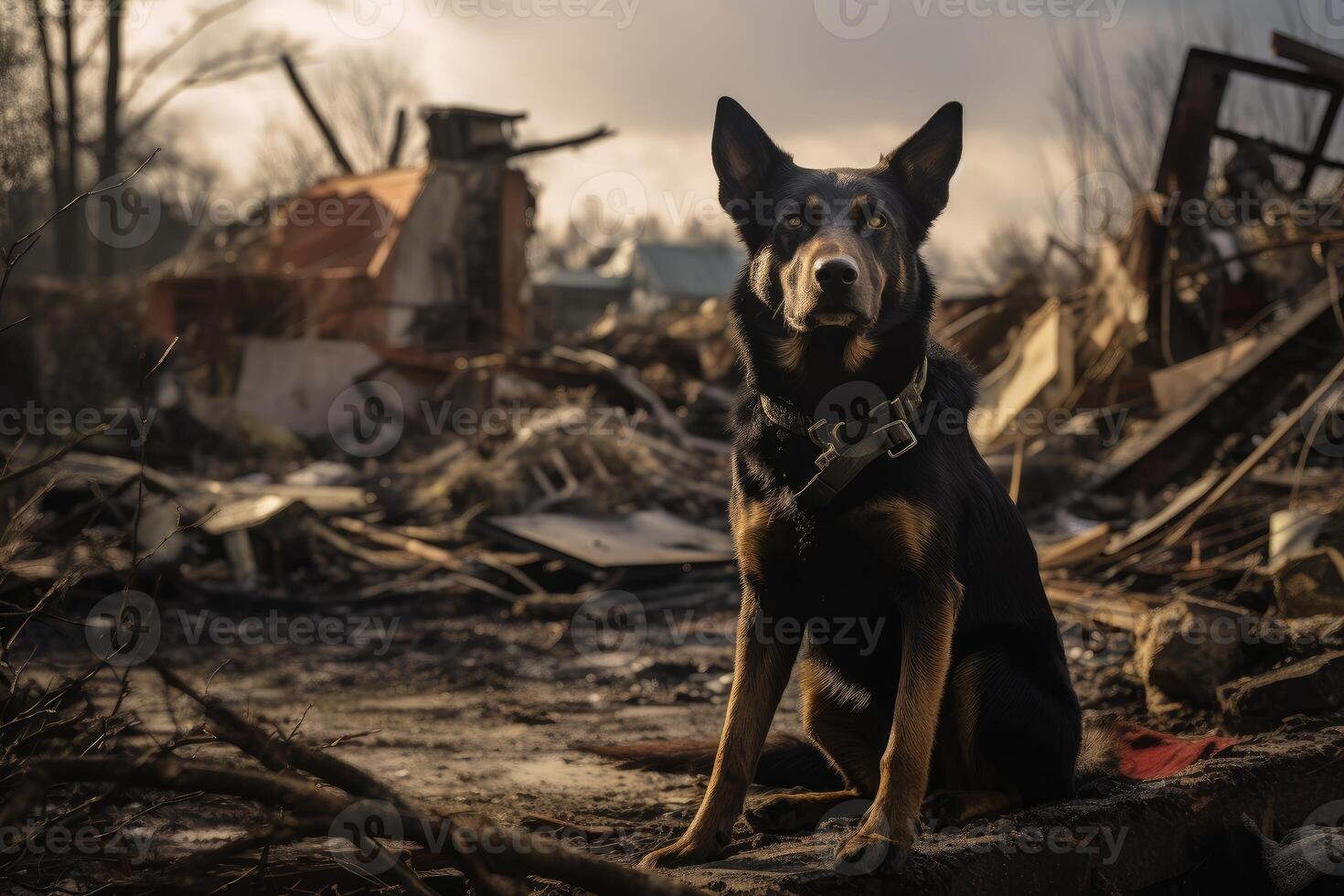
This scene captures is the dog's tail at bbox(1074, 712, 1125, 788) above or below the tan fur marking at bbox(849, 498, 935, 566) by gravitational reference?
below

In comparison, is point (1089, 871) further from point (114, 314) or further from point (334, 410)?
point (114, 314)

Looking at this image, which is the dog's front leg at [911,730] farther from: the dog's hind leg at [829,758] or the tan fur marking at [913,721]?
the dog's hind leg at [829,758]

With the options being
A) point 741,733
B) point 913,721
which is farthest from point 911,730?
point 741,733

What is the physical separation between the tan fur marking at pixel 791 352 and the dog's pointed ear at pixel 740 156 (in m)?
0.43

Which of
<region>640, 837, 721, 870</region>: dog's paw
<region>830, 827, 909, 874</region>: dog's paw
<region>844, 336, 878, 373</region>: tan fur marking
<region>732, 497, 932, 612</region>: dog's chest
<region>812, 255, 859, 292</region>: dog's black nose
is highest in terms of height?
<region>812, 255, 859, 292</region>: dog's black nose

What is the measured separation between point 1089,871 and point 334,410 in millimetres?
14196

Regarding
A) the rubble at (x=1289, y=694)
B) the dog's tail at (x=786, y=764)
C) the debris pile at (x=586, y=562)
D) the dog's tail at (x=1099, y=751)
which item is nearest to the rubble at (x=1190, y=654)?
the debris pile at (x=586, y=562)

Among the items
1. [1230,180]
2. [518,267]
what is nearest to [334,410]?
[518,267]

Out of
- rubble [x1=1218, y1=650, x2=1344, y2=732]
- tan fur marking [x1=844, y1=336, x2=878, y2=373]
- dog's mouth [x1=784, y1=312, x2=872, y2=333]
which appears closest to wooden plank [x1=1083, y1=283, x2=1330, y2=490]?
rubble [x1=1218, y1=650, x2=1344, y2=732]

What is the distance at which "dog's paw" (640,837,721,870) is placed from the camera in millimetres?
2555

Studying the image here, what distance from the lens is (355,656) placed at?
7227 millimetres

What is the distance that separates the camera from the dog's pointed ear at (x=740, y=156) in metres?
3.03

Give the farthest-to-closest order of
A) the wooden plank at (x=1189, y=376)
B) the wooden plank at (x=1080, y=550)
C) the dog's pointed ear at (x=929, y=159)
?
the wooden plank at (x=1189, y=376)
the wooden plank at (x=1080, y=550)
the dog's pointed ear at (x=929, y=159)

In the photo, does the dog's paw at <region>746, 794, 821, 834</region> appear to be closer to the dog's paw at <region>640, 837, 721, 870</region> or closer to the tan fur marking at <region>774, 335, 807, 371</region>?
the dog's paw at <region>640, 837, 721, 870</region>
